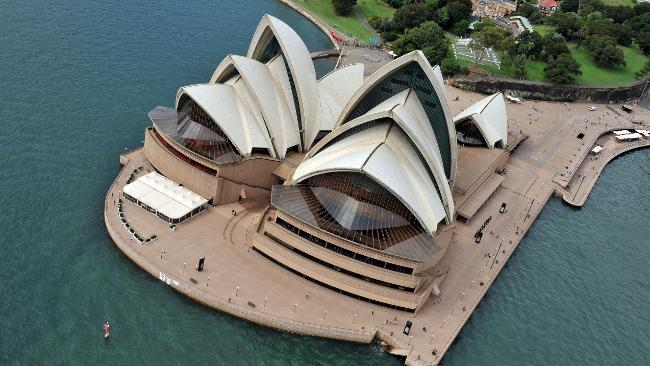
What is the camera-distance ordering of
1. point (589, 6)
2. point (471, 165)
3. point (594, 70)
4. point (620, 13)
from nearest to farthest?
point (471, 165) < point (594, 70) < point (620, 13) < point (589, 6)

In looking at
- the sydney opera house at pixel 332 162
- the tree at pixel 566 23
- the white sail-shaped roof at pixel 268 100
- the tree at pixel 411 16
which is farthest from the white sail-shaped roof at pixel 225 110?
the tree at pixel 566 23

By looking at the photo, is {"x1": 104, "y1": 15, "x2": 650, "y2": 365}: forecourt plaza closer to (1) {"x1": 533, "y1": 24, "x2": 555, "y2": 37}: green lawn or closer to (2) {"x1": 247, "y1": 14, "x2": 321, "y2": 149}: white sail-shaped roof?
(2) {"x1": 247, "y1": 14, "x2": 321, "y2": 149}: white sail-shaped roof

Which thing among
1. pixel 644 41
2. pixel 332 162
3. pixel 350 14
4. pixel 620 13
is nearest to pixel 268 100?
pixel 332 162

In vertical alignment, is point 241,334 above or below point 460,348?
above

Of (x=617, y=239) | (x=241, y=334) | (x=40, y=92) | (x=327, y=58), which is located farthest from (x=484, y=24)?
(x=241, y=334)

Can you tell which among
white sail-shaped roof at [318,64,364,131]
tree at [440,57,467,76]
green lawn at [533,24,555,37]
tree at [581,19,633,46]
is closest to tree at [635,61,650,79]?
tree at [581,19,633,46]

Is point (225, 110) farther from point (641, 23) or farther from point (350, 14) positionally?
point (641, 23)

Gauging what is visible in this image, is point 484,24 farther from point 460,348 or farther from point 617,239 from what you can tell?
point 460,348
